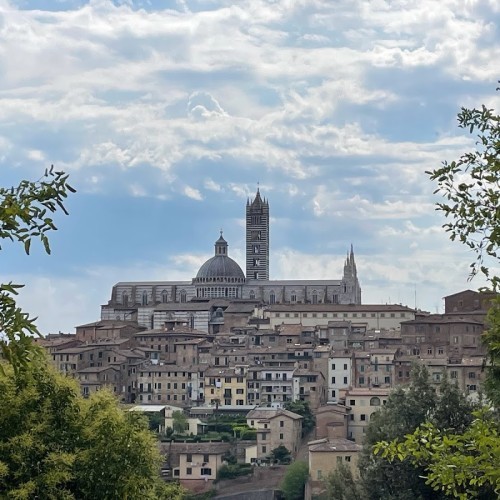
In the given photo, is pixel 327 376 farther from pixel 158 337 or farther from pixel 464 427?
pixel 464 427

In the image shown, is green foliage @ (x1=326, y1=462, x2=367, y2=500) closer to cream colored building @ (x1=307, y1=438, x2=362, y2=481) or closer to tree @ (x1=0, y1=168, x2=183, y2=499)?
tree @ (x1=0, y1=168, x2=183, y2=499)

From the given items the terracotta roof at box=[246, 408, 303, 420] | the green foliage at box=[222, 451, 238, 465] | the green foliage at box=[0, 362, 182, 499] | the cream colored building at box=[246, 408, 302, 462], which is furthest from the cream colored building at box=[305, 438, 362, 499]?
the green foliage at box=[0, 362, 182, 499]

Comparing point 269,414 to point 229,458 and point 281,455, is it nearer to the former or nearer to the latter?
point 281,455

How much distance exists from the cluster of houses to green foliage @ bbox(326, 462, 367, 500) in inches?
1011

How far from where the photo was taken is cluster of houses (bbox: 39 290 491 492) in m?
61.5

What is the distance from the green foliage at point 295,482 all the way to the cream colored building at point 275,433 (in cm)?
524

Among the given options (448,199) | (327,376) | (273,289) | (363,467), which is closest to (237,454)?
(327,376)

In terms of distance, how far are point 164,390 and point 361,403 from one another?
1536cm

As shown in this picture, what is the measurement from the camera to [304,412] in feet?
218

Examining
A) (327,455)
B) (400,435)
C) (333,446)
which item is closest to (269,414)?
(333,446)

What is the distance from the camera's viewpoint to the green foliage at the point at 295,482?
54.0m

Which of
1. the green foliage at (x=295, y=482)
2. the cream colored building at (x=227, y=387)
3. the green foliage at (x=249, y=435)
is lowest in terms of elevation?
the green foliage at (x=295, y=482)

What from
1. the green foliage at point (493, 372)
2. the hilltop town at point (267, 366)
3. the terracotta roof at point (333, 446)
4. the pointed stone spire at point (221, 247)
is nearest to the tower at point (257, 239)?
the pointed stone spire at point (221, 247)

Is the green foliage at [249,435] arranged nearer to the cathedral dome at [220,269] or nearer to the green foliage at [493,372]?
the green foliage at [493,372]
